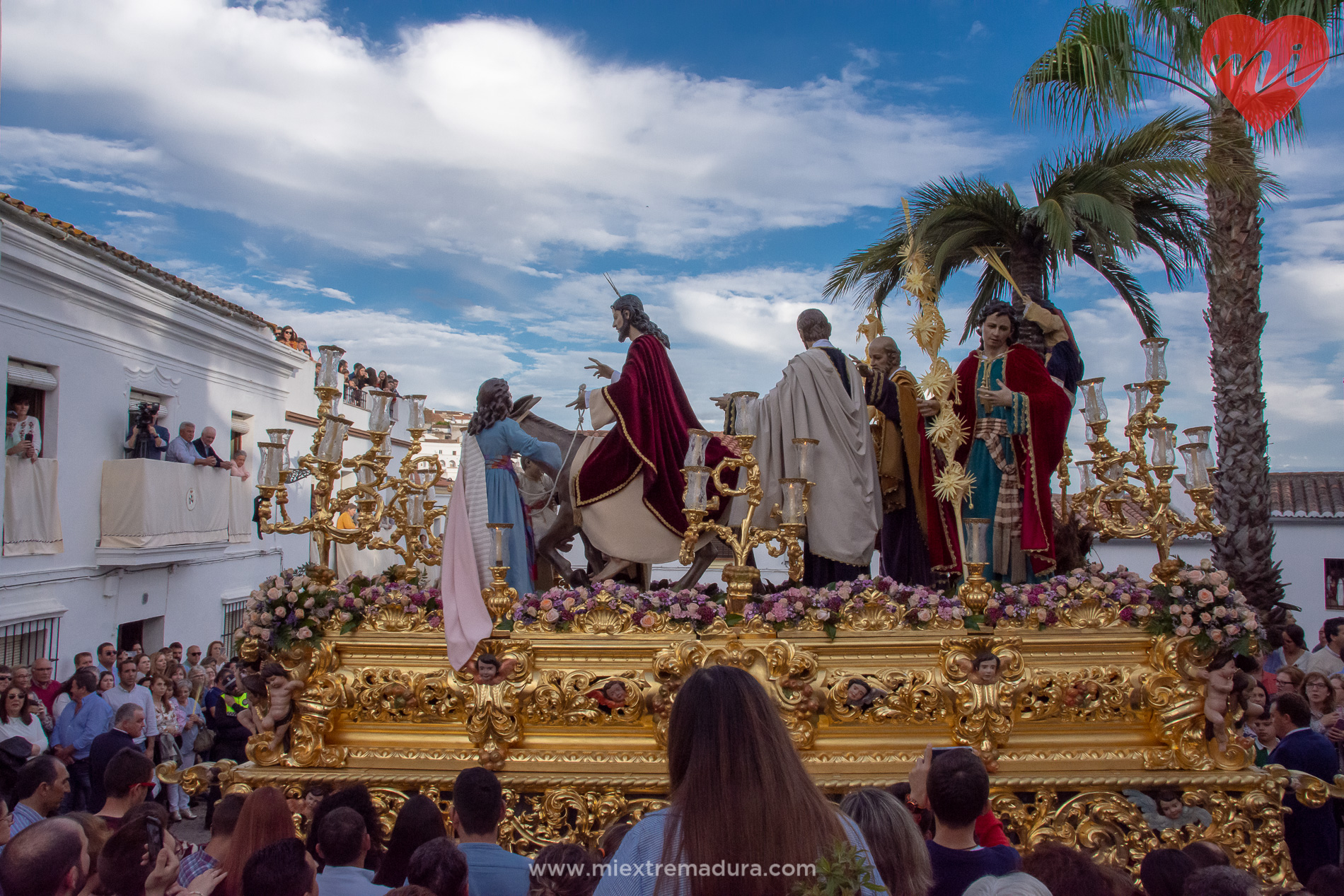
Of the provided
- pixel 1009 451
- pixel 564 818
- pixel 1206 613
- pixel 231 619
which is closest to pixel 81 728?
pixel 564 818

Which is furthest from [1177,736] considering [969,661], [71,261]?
[71,261]

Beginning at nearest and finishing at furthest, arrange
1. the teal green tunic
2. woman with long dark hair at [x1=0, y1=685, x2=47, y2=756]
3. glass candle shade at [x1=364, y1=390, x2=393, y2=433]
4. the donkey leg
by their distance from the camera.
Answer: the teal green tunic < glass candle shade at [x1=364, y1=390, x2=393, y2=433] < the donkey leg < woman with long dark hair at [x1=0, y1=685, x2=47, y2=756]

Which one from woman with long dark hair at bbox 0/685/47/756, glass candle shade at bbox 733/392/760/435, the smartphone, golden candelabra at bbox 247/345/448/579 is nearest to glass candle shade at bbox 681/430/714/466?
glass candle shade at bbox 733/392/760/435

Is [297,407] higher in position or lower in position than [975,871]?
higher

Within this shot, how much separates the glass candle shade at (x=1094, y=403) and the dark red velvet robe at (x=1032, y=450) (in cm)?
12

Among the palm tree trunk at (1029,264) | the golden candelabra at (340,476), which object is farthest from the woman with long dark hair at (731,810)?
the palm tree trunk at (1029,264)

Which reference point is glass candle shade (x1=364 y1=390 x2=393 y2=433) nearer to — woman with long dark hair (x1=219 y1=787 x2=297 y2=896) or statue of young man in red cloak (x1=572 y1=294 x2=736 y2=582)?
statue of young man in red cloak (x1=572 y1=294 x2=736 y2=582)

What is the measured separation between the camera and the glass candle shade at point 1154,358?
19.6 feet

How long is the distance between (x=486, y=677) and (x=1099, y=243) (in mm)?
6545

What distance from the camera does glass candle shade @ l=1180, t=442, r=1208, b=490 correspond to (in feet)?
18.8

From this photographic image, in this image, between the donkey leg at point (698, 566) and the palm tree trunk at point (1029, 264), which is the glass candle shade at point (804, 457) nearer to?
the donkey leg at point (698, 566)

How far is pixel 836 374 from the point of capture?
260 inches

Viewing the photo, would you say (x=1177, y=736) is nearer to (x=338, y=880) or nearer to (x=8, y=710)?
(x=338, y=880)

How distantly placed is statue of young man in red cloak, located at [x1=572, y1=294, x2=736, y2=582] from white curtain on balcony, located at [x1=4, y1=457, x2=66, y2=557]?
8.56 meters
